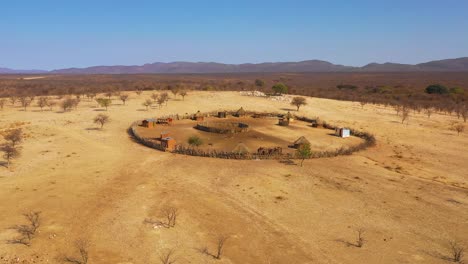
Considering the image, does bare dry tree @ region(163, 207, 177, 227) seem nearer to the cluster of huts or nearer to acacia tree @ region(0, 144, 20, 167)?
the cluster of huts

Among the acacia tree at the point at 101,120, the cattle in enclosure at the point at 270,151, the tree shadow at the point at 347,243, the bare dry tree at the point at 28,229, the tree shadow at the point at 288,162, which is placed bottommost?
the tree shadow at the point at 347,243

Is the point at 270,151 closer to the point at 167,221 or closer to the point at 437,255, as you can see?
the point at 167,221

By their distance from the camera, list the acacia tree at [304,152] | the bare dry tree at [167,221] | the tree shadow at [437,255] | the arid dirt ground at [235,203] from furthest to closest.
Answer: the acacia tree at [304,152] < the bare dry tree at [167,221] < the arid dirt ground at [235,203] < the tree shadow at [437,255]

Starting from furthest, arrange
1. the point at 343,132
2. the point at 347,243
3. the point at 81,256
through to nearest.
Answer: the point at 343,132
the point at 347,243
the point at 81,256

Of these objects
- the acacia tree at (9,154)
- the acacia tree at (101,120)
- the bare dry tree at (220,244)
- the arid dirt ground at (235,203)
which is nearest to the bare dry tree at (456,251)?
the arid dirt ground at (235,203)

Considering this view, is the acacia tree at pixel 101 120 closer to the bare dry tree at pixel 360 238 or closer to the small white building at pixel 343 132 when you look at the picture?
the small white building at pixel 343 132

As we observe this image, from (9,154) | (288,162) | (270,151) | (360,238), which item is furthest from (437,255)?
(9,154)

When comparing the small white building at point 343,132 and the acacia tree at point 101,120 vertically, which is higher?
the acacia tree at point 101,120
